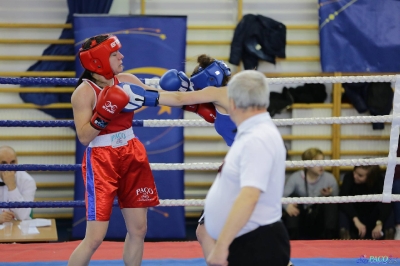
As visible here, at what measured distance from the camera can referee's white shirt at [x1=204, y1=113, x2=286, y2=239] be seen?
80.9 inches

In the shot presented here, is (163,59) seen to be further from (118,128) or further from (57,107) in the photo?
(118,128)

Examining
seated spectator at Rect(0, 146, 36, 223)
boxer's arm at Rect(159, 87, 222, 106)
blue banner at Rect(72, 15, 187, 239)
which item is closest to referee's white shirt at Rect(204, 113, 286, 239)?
boxer's arm at Rect(159, 87, 222, 106)

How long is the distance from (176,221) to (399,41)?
2.56 meters

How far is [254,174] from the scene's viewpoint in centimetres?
204

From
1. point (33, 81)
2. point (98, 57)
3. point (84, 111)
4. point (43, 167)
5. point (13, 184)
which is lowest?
point (13, 184)

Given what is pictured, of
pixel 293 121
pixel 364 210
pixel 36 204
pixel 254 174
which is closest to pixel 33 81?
pixel 36 204

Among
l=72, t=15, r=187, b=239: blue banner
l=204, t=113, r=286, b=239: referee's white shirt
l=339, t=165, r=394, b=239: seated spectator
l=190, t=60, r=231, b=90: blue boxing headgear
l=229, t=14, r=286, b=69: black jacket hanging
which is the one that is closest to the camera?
l=204, t=113, r=286, b=239: referee's white shirt

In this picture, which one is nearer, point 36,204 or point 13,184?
point 36,204

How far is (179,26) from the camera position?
5.43m

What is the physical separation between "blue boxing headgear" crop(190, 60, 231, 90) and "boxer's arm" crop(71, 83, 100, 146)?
0.52 metres

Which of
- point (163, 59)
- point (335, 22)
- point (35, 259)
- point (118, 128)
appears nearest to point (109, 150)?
point (118, 128)

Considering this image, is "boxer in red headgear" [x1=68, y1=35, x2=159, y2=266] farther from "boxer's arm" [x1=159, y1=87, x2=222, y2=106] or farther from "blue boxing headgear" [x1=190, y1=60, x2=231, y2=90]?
"blue boxing headgear" [x1=190, y1=60, x2=231, y2=90]

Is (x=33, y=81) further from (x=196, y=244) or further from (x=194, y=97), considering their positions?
(x=196, y=244)

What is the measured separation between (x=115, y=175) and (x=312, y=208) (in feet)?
9.40
